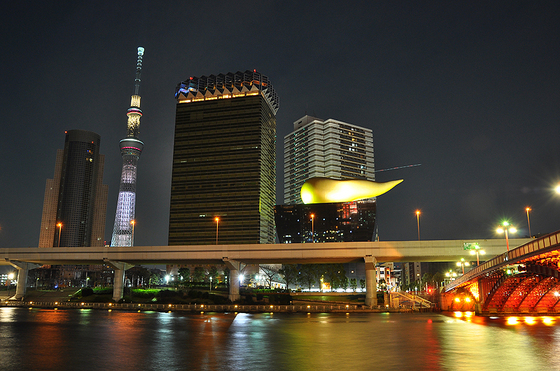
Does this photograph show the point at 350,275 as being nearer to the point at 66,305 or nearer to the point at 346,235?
the point at 346,235

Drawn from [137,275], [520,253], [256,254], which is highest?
[256,254]

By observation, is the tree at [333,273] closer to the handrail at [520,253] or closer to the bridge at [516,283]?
the bridge at [516,283]

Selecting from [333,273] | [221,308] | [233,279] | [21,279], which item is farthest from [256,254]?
[333,273]

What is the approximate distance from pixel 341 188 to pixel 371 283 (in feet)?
93.4

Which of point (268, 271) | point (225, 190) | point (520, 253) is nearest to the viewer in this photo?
point (520, 253)

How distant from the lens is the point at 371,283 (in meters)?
66.1

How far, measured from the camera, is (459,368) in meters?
17.6

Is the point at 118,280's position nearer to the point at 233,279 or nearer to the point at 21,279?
the point at 21,279

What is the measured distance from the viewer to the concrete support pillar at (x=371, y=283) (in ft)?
216

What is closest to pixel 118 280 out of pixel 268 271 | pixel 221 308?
pixel 221 308

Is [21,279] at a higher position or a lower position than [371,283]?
higher

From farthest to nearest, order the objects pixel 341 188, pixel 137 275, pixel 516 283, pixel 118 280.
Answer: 1. pixel 137 275
2. pixel 341 188
3. pixel 118 280
4. pixel 516 283

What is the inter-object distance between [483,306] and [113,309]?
169 ft

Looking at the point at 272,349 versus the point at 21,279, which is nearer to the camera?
the point at 272,349
